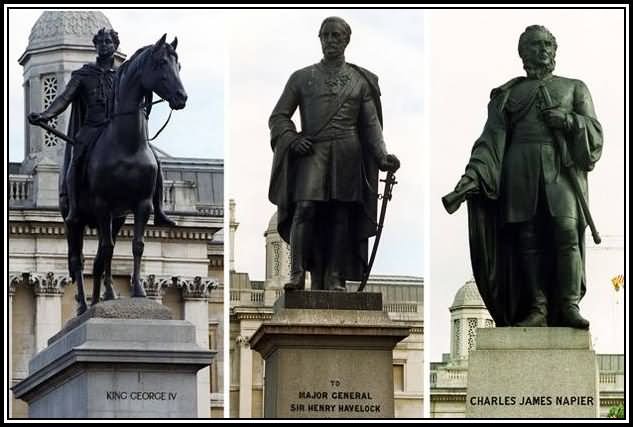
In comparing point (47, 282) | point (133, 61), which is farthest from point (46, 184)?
point (133, 61)

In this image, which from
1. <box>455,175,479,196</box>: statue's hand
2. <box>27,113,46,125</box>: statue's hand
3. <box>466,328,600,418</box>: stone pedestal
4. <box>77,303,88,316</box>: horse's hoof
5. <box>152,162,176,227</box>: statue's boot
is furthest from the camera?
<box>77,303,88,316</box>: horse's hoof

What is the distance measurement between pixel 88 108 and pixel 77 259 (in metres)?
2.21

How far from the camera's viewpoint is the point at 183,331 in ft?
151

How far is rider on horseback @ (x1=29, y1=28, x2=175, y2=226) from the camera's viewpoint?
47.5 meters

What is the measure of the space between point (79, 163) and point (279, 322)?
4395 mm

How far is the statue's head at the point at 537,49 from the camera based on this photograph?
44.0m

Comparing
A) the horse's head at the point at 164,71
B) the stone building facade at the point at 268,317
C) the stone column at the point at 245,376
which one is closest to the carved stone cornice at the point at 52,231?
the stone building facade at the point at 268,317

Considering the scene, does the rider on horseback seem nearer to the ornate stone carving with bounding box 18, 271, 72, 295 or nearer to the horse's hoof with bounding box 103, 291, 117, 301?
the horse's hoof with bounding box 103, 291, 117, 301

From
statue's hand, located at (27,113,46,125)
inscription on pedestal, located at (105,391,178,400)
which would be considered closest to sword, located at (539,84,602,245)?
inscription on pedestal, located at (105,391,178,400)

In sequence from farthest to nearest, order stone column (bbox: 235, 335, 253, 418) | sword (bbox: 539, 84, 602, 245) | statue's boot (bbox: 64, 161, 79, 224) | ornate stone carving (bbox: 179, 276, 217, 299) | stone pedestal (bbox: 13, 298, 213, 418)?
stone column (bbox: 235, 335, 253, 418)
ornate stone carving (bbox: 179, 276, 217, 299)
statue's boot (bbox: 64, 161, 79, 224)
stone pedestal (bbox: 13, 298, 213, 418)
sword (bbox: 539, 84, 602, 245)

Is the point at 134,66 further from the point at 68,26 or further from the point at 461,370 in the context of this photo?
the point at 68,26

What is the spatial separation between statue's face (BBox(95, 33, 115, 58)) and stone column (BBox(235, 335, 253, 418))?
51.6 meters

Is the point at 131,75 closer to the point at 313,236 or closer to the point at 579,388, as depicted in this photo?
the point at 313,236

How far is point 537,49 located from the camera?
44.1m
